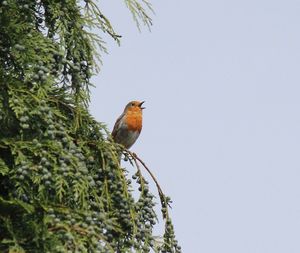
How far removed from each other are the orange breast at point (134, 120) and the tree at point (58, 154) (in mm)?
3253

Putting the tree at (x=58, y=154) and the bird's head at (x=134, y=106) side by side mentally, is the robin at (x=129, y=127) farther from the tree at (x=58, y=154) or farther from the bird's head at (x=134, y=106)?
the tree at (x=58, y=154)

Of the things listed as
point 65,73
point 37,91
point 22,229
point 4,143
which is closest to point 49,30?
point 65,73

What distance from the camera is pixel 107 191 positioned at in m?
4.62

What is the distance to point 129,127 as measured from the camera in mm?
8516

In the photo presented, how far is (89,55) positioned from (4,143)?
993 mm

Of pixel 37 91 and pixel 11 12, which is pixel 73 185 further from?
pixel 11 12

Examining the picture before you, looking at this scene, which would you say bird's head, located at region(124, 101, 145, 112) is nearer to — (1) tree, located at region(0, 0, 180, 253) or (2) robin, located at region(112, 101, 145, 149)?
(2) robin, located at region(112, 101, 145, 149)

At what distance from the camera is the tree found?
4199 millimetres

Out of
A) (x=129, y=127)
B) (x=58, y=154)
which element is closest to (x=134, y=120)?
(x=129, y=127)

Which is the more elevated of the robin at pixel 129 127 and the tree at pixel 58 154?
the robin at pixel 129 127

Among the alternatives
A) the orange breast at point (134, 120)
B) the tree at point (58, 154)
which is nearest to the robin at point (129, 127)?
the orange breast at point (134, 120)

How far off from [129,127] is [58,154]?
4.22m

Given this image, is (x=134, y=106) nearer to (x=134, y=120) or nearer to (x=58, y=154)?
(x=134, y=120)

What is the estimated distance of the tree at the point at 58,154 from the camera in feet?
13.8
